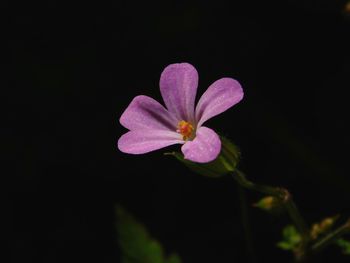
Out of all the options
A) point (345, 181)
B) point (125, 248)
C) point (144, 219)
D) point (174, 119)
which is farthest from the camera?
point (144, 219)

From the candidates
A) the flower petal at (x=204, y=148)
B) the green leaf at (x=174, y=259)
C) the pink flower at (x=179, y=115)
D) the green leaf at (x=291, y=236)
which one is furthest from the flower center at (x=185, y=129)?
the green leaf at (x=174, y=259)

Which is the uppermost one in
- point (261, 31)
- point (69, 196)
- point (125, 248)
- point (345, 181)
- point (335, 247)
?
point (261, 31)

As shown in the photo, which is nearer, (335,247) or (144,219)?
(335,247)

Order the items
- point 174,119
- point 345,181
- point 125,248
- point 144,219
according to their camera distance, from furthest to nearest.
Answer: point 144,219 < point 345,181 < point 125,248 < point 174,119

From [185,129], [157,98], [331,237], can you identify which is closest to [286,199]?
[331,237]

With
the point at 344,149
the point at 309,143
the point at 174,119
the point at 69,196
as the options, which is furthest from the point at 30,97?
the point at 344,149

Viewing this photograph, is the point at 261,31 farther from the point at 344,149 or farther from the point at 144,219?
the point at 144,219

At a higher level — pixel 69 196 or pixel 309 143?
pixel 69 196
